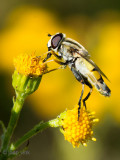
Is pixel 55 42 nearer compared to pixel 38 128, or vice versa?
pixel 38 128

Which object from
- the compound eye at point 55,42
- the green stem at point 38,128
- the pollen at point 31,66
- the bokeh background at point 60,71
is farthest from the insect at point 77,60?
the bokeh background at point 60,71

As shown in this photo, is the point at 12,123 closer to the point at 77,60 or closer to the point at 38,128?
the point at 38,128

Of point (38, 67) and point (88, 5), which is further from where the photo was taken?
point (88, 5)

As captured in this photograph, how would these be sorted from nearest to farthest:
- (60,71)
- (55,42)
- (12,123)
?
(12,123)
(55,42)
(60,71)

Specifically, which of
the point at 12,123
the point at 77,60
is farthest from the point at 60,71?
the point at 12,123

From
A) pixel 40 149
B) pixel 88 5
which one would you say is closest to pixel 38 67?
pixel 40 149

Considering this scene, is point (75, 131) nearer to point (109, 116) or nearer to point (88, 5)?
point (109, 116)
